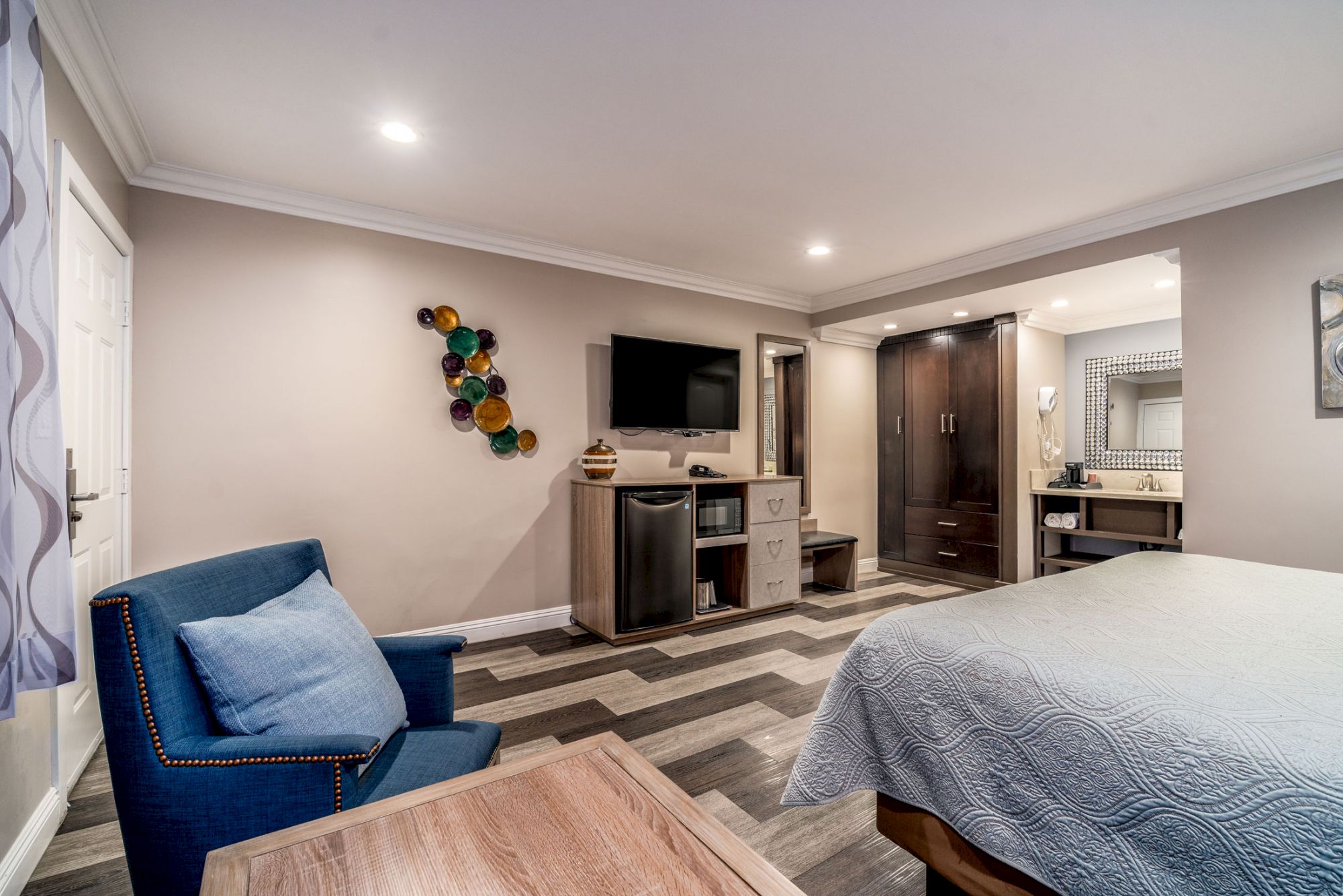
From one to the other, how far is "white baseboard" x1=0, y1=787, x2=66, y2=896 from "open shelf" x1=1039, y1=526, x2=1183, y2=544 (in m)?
5.59

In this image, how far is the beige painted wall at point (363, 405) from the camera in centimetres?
288

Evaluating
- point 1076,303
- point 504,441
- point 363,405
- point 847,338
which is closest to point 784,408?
point 847,338

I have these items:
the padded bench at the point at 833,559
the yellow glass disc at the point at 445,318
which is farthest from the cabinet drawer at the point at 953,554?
the yellow glass disc at the point at 445,318

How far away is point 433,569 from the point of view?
3539 mm

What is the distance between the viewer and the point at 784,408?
520 centimetres

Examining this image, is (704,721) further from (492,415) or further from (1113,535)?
(1113,535)

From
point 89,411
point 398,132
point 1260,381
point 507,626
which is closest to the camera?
point 89,411

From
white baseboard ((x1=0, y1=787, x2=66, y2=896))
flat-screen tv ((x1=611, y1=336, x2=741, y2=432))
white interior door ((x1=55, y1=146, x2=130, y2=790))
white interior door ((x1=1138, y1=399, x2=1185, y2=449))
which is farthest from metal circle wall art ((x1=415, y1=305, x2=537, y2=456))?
white interior door ((x1=1138, y1=399, x2=1185, y2=449))

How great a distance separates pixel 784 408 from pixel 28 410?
14.9ft

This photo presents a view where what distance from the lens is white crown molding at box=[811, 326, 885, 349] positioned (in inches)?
214

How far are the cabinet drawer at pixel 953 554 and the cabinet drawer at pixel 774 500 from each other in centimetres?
168

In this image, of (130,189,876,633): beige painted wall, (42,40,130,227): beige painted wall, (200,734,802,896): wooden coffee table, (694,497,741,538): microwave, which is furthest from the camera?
(694,497,741,538): microwave

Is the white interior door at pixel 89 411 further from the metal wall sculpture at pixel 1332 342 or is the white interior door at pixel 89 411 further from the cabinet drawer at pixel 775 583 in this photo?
the metal wall sculpture at pixel 1332 342

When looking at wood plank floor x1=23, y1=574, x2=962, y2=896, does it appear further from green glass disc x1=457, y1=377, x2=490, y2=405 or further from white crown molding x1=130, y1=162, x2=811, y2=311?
white crown molding x1=130, y1=162, x2=811, y2=311
